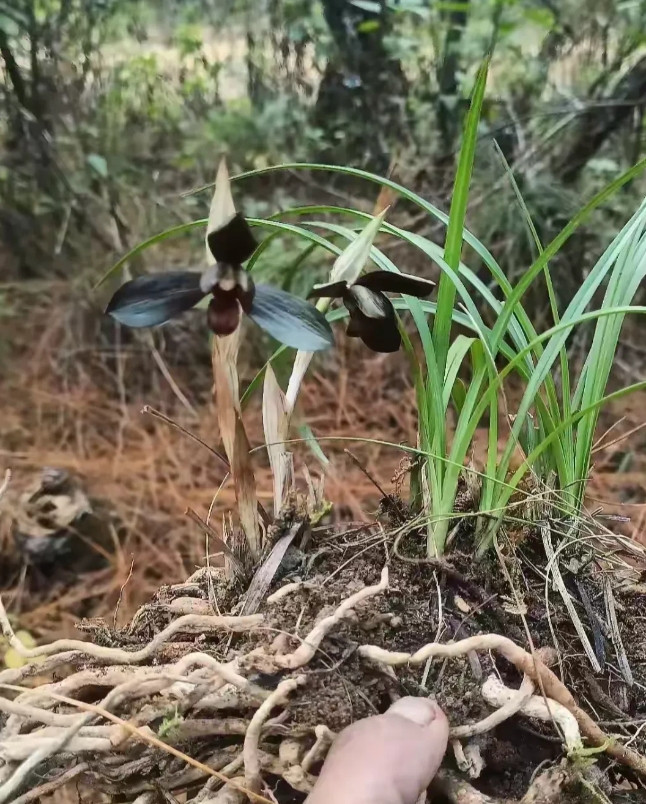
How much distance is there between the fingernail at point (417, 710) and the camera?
1.27ft

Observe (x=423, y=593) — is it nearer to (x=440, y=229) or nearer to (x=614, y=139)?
(x=440, y=229)

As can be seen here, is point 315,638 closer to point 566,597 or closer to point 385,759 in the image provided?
point 385,759

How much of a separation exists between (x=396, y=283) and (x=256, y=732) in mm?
311

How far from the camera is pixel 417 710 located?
40cm

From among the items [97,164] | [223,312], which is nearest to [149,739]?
[223,312]

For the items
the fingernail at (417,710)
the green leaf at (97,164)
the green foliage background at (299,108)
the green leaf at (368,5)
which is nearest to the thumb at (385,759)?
the fingernail at (417,710)

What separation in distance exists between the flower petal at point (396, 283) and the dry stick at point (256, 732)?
27 cm

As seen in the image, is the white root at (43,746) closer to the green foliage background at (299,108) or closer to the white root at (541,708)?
the white root at (541,708)

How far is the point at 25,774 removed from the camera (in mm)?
377

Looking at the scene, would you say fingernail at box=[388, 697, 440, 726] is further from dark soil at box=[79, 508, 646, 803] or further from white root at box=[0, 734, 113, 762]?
white root at box=[0, 734, 113, 762]

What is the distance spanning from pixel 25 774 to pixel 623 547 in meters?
0.51

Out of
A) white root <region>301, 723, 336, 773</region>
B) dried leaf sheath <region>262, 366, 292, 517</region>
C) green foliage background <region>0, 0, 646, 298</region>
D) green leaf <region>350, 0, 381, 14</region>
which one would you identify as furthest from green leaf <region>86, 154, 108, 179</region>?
white root <region>301, 723, 336, 773</region>

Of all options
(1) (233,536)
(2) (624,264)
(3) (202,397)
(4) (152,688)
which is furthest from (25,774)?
(3) (202,397)

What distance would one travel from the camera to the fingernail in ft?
1.27
